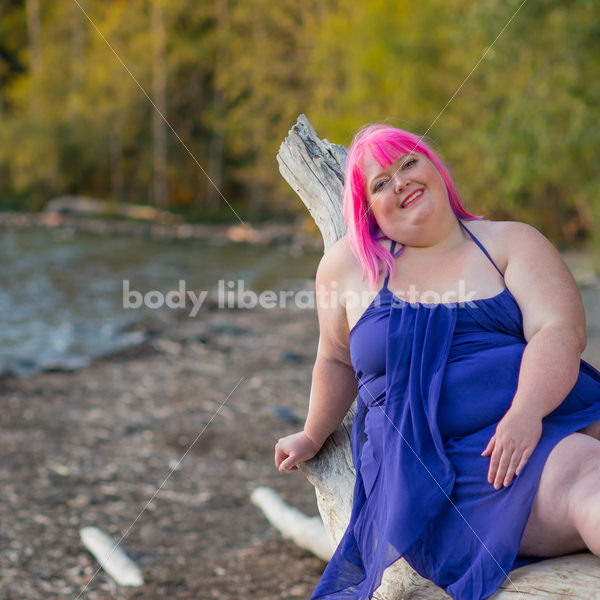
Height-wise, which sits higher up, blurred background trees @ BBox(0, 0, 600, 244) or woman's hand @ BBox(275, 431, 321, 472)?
blurred background trees @ BBox(0, 0, 600, 244)

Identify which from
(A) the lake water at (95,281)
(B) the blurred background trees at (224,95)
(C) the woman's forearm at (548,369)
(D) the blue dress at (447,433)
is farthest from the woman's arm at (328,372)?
(B) the blurred background trees at (224,95)

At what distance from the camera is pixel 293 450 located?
2557 millimetres

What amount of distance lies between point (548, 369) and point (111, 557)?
303cm

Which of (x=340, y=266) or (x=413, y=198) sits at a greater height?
(x=413, y=198)

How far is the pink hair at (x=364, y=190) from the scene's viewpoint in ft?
7.16

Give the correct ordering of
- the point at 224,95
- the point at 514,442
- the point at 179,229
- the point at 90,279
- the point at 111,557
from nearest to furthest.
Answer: the point at 514,442 < the point at 111,557 < the point at 90,279 < the point at 179,229 < the point at 224,95

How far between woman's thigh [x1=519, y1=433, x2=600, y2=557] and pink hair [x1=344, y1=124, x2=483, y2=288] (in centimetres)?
69

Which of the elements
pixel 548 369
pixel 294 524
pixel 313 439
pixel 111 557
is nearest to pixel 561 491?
pixel 548 369

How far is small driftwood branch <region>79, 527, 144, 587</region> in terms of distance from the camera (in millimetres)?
3934

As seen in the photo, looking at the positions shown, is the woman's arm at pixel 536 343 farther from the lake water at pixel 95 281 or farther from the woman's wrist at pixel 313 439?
the lake water at pixel 95 281

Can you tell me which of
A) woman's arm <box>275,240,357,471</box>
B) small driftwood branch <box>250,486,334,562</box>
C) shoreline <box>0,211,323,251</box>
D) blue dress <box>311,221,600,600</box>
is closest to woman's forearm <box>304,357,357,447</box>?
woman's arm <box>275,240,357,471</box>

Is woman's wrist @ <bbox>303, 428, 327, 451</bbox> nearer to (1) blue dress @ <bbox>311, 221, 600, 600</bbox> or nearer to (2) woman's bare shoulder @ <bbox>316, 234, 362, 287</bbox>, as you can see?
(1) blue dress @ <bbox>311, 221, 600, 600</bbox>

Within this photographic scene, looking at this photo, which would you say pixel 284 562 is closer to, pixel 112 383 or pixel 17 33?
pixel 112 383

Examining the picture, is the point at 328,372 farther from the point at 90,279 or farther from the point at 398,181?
the point at 90,279
